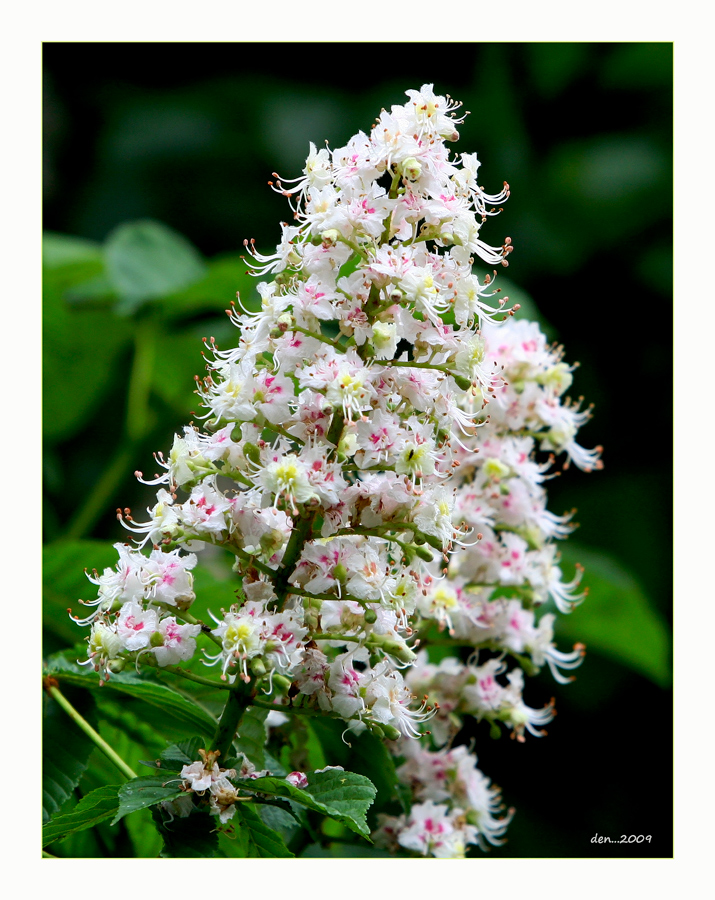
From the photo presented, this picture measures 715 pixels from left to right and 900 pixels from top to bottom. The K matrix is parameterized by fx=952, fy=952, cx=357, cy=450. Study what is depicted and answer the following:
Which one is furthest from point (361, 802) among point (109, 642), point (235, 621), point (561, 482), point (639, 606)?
point (561, 482)

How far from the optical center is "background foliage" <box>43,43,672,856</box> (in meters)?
2.99

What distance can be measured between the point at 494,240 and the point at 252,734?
2758 millimetres

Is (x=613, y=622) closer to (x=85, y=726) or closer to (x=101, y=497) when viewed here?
(x=101, y=497)

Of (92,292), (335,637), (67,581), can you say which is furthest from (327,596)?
(92,292)

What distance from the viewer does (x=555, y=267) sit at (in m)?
4.05

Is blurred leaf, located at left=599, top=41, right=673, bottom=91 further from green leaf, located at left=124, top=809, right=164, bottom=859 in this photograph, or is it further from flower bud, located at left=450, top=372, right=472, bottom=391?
green leaf, located at left=124, top=809, right=164, bottom=859

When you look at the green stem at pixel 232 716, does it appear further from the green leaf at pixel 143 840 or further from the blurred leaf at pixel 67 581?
the blurred leaf at pixel 67 581

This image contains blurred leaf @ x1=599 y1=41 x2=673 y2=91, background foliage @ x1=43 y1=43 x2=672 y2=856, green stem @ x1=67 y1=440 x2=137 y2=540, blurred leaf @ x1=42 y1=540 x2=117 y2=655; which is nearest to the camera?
blurred leaf @ x1=42 y1=540 x2=117 y2=655

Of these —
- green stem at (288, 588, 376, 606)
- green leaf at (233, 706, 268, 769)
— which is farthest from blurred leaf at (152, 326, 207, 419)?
green stem at (288, 588, 376, 606)

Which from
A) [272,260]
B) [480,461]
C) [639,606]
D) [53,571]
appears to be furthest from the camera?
[639,606]

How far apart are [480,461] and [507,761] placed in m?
1.51

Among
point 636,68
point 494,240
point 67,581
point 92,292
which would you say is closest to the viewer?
point 67,581

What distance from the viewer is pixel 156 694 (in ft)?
4.80

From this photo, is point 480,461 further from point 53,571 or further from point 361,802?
point 53,571
